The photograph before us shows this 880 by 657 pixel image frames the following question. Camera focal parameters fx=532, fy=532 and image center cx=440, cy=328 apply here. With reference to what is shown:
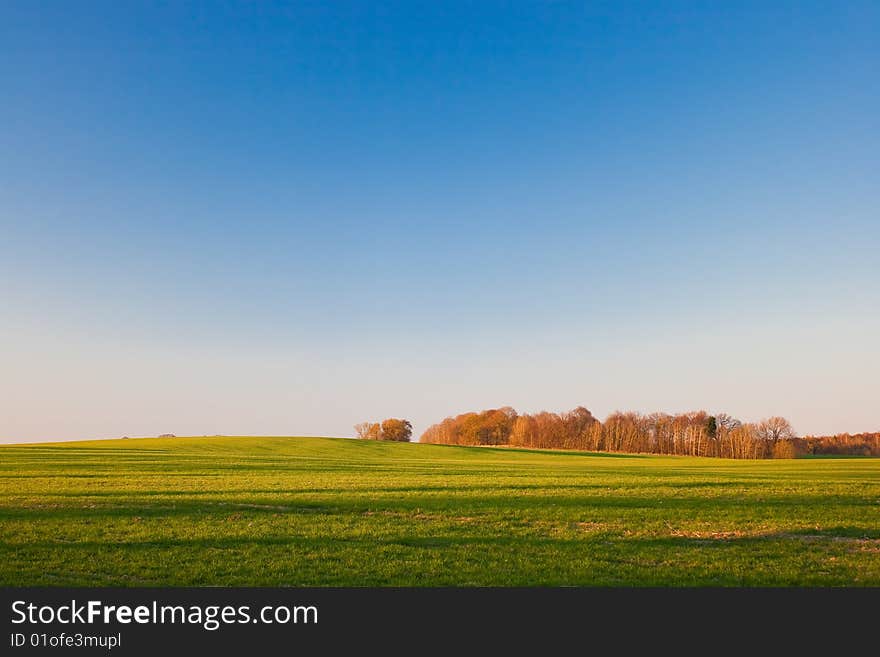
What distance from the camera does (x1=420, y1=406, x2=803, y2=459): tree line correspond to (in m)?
138

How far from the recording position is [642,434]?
15075cm

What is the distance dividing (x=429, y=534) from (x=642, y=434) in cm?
14726

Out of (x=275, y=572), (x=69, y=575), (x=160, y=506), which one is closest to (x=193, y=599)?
(x=275, y=572)

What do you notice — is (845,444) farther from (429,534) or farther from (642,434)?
(429,534)

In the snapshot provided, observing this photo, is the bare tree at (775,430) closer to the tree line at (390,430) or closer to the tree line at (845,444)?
the tree line at (845,444)

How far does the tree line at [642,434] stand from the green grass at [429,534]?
119 meters

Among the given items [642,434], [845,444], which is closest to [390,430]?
[642,434]

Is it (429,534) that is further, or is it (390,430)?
(390,430)

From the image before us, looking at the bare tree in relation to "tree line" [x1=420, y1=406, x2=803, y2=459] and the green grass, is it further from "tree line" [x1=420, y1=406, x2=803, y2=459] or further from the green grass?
the green grass

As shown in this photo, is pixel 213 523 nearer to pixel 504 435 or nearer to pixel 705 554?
pixel 705 554

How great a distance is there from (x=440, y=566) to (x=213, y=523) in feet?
32.6

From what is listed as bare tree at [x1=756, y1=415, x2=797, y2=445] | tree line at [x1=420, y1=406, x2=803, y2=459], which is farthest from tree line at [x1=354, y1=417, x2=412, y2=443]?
bare tree at [x1=756, y1=415, x2=797, y2=445]

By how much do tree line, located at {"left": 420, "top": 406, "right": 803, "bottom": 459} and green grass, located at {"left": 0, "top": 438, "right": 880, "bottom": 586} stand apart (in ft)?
391

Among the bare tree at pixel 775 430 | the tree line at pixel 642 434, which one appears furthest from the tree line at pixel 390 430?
the bare tree at pixel 775 430
